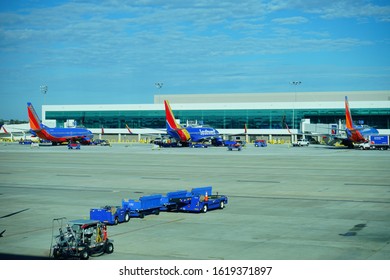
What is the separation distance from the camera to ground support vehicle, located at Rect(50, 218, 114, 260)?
77.5 ft

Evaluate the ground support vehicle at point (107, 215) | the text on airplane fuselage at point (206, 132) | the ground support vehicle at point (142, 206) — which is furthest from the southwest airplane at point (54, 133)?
the ground support vehicle at point (107, 215)

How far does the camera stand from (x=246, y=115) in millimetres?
179875

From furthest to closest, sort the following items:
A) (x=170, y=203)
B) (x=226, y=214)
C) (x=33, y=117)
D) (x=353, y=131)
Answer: (x=33, y=117)
(x=353, y=131)
(x=170, y=203)
(x=226, y=214)

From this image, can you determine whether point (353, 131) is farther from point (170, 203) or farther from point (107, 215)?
point (107, 215)

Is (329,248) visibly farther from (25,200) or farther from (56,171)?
(56,171)

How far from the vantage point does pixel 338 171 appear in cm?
6638

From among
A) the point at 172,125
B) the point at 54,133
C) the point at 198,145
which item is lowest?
the point at 198,145

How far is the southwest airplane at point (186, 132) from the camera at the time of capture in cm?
13538

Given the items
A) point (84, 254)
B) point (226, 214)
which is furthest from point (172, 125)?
point (84, 254)

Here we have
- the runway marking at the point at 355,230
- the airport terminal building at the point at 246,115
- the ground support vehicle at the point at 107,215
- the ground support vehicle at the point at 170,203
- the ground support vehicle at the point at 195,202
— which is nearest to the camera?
the runway marking at the point at 355,230

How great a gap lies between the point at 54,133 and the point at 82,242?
395 ft

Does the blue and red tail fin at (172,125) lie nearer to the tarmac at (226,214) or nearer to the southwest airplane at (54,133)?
the southwest airplane at (54,133)

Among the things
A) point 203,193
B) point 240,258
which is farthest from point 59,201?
point 240,258

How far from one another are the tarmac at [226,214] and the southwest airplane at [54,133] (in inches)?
2680
